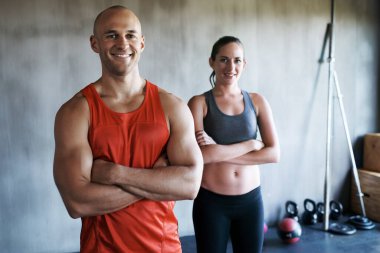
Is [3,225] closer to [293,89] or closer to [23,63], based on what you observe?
[23,63]

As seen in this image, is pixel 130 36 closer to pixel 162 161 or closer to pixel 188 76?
pixel 162 161

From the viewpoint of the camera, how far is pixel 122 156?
1171 millimetres

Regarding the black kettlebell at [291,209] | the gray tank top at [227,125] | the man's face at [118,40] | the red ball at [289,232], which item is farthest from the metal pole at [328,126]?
the man's face at [118,40]

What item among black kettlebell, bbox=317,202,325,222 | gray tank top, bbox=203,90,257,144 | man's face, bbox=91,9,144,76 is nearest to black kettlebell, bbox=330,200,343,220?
A: black kettlebell, bbox=317,202,325,222

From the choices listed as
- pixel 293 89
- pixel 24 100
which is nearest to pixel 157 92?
pixel 24 100

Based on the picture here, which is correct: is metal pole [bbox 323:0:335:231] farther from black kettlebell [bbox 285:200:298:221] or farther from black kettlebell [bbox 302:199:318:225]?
black kettlebell [bbox 285:200:298:221]

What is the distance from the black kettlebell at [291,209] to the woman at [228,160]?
1692mm

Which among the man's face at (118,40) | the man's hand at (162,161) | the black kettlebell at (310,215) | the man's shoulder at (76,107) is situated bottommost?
the black kettlebell at (310,215)

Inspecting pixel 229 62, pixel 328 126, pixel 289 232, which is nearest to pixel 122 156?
pixel 229 62

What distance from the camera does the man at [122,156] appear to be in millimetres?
1145

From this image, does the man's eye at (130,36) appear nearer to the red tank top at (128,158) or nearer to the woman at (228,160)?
the red tank top at (128,158)

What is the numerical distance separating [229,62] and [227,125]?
315mm

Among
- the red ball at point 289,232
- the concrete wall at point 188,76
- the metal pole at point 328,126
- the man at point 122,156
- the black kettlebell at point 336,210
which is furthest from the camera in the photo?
the black kettlebell at point 336,210

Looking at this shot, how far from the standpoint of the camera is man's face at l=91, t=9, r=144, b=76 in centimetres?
118
